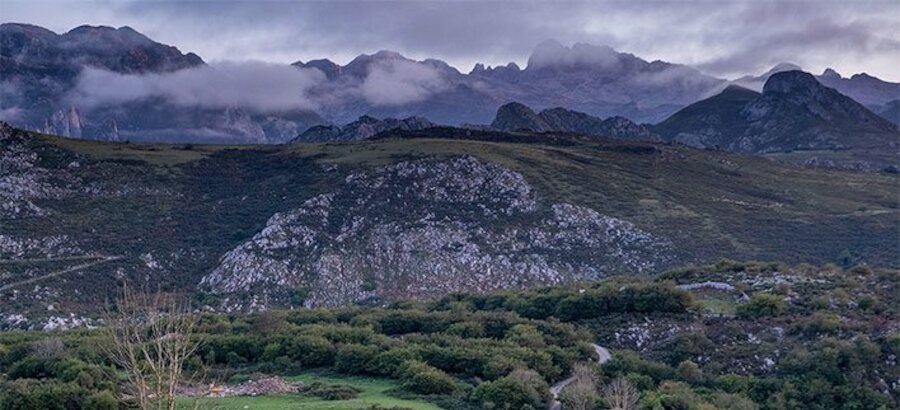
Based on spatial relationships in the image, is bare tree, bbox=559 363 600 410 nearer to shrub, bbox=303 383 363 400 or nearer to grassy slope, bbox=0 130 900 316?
shrub, bbox=303 383 363 400

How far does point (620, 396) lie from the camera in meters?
32.2

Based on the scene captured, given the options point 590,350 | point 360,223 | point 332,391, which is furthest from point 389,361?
point 360,223

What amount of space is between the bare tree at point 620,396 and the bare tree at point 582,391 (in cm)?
51

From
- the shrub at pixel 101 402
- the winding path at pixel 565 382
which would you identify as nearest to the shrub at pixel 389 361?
the winding path at pixel 565 382

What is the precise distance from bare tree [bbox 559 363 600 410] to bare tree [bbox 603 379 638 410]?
515mm

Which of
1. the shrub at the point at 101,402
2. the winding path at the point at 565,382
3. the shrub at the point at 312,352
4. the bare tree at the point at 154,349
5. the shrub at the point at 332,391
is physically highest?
the bare tree at the point at 154,349

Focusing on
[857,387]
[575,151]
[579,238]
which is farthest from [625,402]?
[575,151]

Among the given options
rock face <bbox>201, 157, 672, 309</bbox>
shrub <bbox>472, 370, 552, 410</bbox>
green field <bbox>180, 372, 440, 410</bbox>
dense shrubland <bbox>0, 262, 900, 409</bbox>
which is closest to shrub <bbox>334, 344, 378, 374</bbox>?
dense shrubland <bbox>0, 262, 900, 409</bbox>

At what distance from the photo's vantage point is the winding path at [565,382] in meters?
34.1

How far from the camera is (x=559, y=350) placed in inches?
1673

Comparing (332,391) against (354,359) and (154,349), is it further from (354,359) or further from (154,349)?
(154,349)

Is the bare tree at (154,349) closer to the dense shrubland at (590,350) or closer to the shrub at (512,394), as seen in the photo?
the dense shrubland at (590,350)

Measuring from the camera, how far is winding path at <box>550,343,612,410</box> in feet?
112

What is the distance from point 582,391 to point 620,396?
5.10ft
